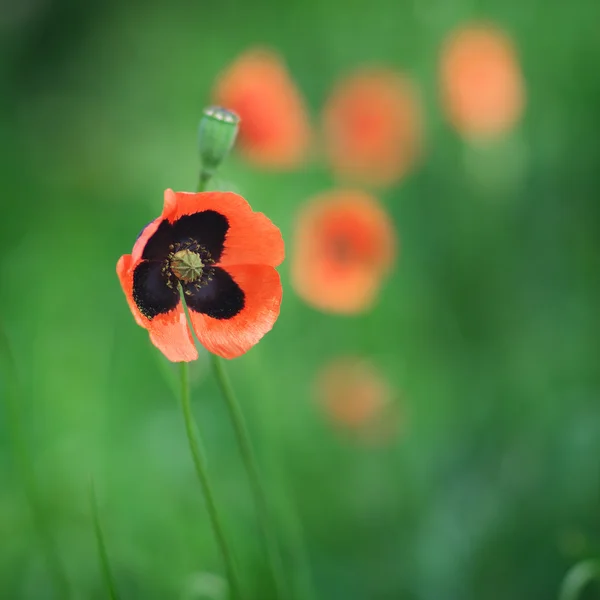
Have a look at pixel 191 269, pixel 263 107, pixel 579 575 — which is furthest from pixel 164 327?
pixel 263 107

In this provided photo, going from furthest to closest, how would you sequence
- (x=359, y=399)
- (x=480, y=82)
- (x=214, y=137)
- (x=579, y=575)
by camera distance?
(x=480, y=82), (x=359, y=399), (x=579, y=575), (x=214, y=137)

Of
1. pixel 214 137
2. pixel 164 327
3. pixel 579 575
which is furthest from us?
pixel 579 575

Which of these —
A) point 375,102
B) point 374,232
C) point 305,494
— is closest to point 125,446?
point 305,494

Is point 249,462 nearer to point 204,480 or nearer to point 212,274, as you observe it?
point 204,480

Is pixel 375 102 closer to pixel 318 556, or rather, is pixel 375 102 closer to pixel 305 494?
pixel 305 494

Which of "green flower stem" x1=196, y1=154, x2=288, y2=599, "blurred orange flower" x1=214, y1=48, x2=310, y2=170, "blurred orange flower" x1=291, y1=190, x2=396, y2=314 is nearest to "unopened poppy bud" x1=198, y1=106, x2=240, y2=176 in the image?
"green flower stem" x1=196, y1=154, x2=288, y2=599

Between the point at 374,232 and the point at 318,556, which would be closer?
the point at 318,556
